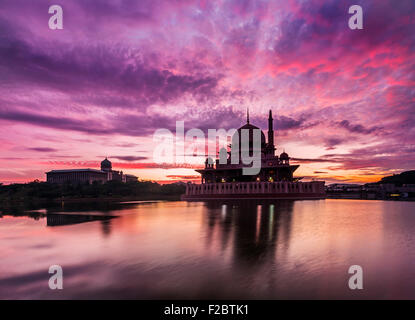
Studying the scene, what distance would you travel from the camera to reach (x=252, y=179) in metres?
91.6

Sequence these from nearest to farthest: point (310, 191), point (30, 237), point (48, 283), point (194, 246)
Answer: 1. point (48, 283)
2. point (194, 246)
3. point (30, 237)
4. point (310, 191)

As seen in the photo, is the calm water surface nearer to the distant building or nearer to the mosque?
the mosque

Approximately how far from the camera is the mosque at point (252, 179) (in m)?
80.6

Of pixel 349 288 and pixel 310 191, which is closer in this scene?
pixel 349 288

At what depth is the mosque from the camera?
80562 millimetres

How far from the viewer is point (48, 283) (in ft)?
31.0

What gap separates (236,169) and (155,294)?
8427 centimetres

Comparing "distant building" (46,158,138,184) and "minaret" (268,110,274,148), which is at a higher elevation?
"minaret" (268,110,274,148)

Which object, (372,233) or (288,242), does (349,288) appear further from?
(372,233)

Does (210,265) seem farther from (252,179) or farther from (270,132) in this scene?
(270,132)

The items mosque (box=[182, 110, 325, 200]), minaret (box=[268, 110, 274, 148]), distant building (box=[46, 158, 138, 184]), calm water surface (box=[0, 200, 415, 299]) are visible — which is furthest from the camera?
distant building (box=[46, 158, 138, 184])

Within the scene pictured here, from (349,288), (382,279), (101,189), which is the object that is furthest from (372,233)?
(101,189)

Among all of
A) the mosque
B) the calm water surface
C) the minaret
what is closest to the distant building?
the mosque
